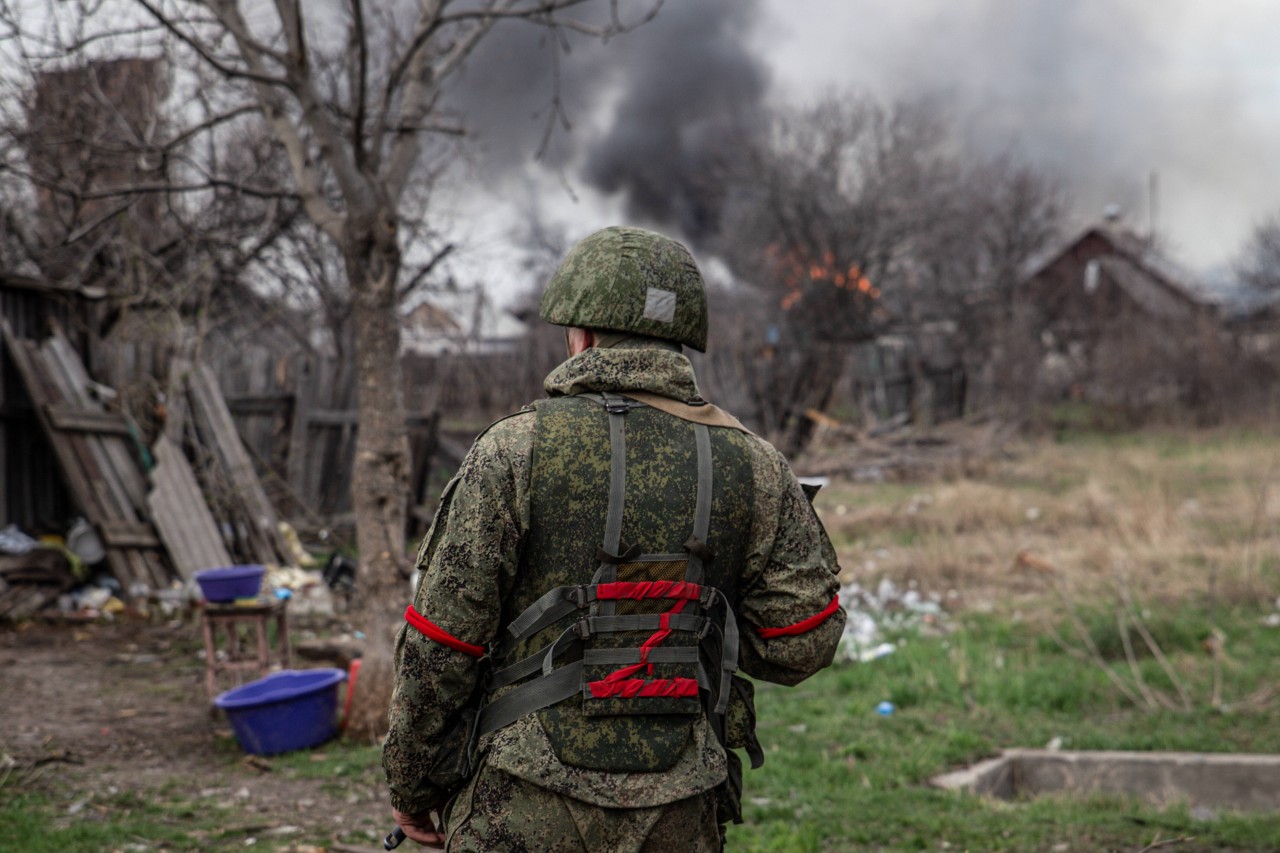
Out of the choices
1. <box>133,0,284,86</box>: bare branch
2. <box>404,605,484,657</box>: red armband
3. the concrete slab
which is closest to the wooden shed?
the concrete slab

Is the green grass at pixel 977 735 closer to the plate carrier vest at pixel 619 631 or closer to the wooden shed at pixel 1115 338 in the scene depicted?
the plate carrier vest at pixel 619 631

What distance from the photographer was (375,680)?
17.4 feet

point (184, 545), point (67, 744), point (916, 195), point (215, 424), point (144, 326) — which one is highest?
point (916, 195)

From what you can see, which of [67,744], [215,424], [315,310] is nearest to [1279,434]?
[315,310]

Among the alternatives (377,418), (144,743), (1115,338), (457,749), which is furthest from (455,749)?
(1115,338)

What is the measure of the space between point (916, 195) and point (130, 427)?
66.7 ft

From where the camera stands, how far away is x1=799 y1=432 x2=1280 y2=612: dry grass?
7.81 metres

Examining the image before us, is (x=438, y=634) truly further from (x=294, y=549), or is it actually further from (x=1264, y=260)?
(x=1264, y=260)

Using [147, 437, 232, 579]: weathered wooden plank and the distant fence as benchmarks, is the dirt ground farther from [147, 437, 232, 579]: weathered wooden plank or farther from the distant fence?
the distant fence

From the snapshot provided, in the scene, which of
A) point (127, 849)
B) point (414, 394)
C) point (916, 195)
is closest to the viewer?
point (127, 849)

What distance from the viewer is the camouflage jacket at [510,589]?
2.06m

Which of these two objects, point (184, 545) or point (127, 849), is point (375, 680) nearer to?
point (127, 849)

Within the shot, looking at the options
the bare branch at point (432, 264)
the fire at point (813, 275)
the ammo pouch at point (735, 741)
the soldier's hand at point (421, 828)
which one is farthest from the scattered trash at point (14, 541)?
the fire at point (813, 275)

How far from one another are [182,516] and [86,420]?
1.00 m
